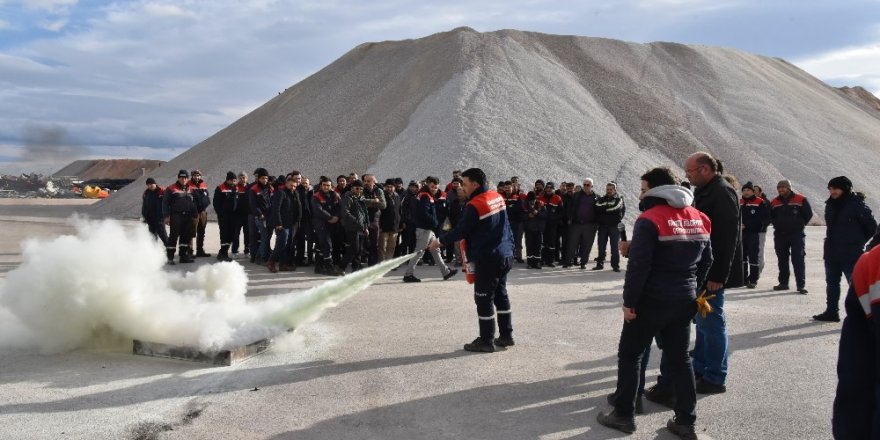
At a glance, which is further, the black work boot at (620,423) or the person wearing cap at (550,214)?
the person wearing cap at (550,214)

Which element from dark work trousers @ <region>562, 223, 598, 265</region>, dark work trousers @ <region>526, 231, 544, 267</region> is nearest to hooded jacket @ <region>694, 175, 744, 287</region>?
dark work trousers @ <region>562, 223, 598, 265</region>

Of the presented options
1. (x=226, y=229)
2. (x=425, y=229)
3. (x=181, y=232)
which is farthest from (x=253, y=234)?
(x=425, y=229)

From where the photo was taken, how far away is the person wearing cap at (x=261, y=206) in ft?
42.2

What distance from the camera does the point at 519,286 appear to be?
36.1 ft

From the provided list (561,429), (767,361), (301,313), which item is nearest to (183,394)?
(301,313)

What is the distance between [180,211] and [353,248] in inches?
159

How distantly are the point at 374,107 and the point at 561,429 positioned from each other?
32666 millimetres

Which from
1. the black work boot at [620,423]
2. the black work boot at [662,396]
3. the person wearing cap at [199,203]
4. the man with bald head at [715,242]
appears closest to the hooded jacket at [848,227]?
the man with bald head at [715,242]

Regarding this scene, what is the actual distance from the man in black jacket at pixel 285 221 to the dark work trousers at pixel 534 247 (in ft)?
16.5

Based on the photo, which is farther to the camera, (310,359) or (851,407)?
(310,359)

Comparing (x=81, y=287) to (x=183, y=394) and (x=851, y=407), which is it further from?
(x=851, y=407)

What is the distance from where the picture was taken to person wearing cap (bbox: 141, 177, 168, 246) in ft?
44.1

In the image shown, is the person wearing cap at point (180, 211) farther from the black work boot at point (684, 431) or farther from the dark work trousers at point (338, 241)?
the black work boot at point (684, 431)

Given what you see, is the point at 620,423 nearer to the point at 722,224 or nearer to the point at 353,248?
the point at 722,224
